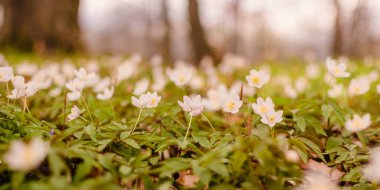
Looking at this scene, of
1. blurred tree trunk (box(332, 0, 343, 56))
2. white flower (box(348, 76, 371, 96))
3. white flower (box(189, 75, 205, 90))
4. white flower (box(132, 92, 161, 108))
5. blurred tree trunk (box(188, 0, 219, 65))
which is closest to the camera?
white flower (box(132, 92, 161, 108))

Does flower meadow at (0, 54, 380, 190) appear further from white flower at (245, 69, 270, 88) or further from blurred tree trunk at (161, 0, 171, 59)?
blurred tree trunk at (161, 0, 171, 59)

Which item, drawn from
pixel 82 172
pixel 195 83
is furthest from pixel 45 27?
pixel 82 172

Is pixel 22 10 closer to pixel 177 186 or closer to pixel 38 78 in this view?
pixel 38 78

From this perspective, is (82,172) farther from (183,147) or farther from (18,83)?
(18,83)

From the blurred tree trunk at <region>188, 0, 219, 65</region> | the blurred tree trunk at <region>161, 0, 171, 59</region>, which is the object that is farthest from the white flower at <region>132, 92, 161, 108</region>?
the blurred tree trunk at <region>161, 0, 171, 59</region>

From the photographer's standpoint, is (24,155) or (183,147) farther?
(183,147)

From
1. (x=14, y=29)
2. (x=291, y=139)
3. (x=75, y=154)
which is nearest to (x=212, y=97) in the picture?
(x=291, y=139)
